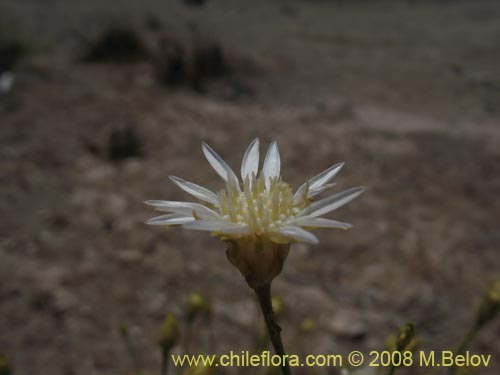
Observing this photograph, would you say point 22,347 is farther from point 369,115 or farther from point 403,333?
point 369,115

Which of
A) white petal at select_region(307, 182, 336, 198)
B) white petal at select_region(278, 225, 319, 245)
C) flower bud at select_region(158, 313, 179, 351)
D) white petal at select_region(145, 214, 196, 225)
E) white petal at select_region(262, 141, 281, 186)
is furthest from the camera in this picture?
flower bud at select_region(158, 313, 179, 351)

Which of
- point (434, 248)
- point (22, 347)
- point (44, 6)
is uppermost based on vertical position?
point (44, 6)

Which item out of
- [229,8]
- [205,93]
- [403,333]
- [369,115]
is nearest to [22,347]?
[403,333]

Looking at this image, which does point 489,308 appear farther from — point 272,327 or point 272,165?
point 272,327

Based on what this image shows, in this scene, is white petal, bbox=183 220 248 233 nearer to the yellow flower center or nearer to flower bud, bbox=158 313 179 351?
the yellow flower center

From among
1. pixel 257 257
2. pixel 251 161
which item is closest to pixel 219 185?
pixel 251 161

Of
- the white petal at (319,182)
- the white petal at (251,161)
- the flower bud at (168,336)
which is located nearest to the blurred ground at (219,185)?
the flower bud at (168,336)

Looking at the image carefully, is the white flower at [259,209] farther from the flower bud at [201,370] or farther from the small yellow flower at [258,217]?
the flower bud at [201,370]

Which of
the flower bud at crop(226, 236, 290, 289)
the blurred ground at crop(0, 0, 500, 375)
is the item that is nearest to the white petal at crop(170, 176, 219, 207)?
the flower bud at crop(226, 236, 290, 289)
